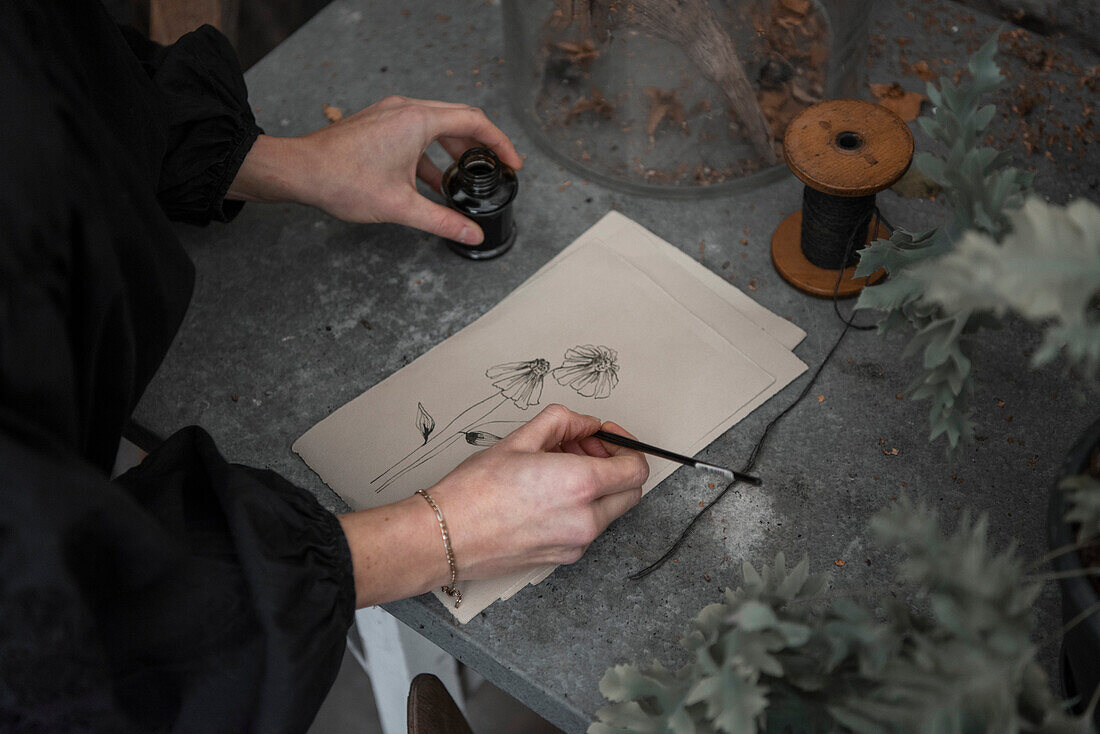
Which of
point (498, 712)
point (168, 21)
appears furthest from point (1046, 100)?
point (168, 21)

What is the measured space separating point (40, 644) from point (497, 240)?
0.66 meters

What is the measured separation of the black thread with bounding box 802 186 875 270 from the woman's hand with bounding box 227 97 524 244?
0.38 meters

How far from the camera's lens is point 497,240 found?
109cm

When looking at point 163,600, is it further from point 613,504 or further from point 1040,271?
point 1040,271

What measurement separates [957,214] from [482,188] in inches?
21.1

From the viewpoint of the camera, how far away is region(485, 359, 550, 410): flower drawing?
3.20 ft

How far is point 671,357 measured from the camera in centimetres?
99

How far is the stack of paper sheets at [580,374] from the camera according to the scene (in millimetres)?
939

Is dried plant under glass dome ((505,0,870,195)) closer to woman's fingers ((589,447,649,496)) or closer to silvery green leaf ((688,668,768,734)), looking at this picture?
woman's fingers ((589,447,649,496))

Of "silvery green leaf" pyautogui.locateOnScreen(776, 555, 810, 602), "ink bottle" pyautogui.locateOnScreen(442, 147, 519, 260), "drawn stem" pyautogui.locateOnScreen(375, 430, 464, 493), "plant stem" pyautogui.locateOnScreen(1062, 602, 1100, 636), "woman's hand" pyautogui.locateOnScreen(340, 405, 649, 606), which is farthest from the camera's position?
"ink bottle" pyautogui.locateOnScreen(442, 147, 519, 260)

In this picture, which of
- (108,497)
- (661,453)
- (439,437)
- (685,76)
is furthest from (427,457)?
(685,76)

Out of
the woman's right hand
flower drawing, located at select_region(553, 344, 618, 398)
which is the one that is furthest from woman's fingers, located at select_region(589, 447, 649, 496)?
flower drawing, located at select_region(553, 344, 618, 398)

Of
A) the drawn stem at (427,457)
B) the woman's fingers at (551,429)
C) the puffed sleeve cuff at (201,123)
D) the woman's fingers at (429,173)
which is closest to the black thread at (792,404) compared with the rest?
the woman's fingers at (551,429)

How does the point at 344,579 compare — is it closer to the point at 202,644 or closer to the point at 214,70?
the point at 202,644
